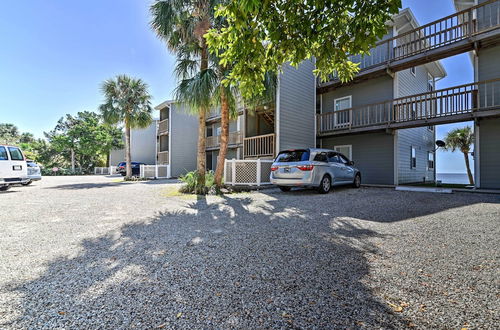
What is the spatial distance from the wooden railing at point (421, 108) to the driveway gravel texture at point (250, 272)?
21.5 ft

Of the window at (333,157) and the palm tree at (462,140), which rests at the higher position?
the palm tree at (462,140)

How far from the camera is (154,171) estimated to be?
19.7 metres

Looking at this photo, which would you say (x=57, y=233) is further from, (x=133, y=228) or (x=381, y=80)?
(x=381, y=80)

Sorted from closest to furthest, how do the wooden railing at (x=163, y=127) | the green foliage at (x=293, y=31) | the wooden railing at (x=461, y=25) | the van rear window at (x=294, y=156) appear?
the green foliage at (x=293, y=31), the van rear window at (x=294, y=156), the wooden railing at (x=461, y=25), the wooden railing at (x=163, y=127)

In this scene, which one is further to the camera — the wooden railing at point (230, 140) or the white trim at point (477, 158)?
the wooden railing at point (230, 140)

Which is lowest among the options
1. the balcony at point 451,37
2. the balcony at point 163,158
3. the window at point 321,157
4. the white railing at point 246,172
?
the white railing at point 246,172

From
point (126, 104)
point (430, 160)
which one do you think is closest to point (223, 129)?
point (126, 104)

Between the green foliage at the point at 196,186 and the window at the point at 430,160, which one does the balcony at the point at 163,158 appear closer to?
the green foliage at the point at 196,186

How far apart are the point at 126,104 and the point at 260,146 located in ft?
35.6

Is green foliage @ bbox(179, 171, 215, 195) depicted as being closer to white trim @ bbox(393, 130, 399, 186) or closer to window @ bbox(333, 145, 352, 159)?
window @ bbox(333, 145, 352, 159)

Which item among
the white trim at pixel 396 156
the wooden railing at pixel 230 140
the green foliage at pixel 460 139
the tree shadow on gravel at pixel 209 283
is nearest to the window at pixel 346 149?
the white trim at pixel 396 156

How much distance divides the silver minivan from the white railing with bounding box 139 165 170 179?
13473 mm

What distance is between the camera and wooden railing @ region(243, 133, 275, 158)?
502 inches

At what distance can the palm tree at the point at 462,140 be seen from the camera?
49.2 feet
